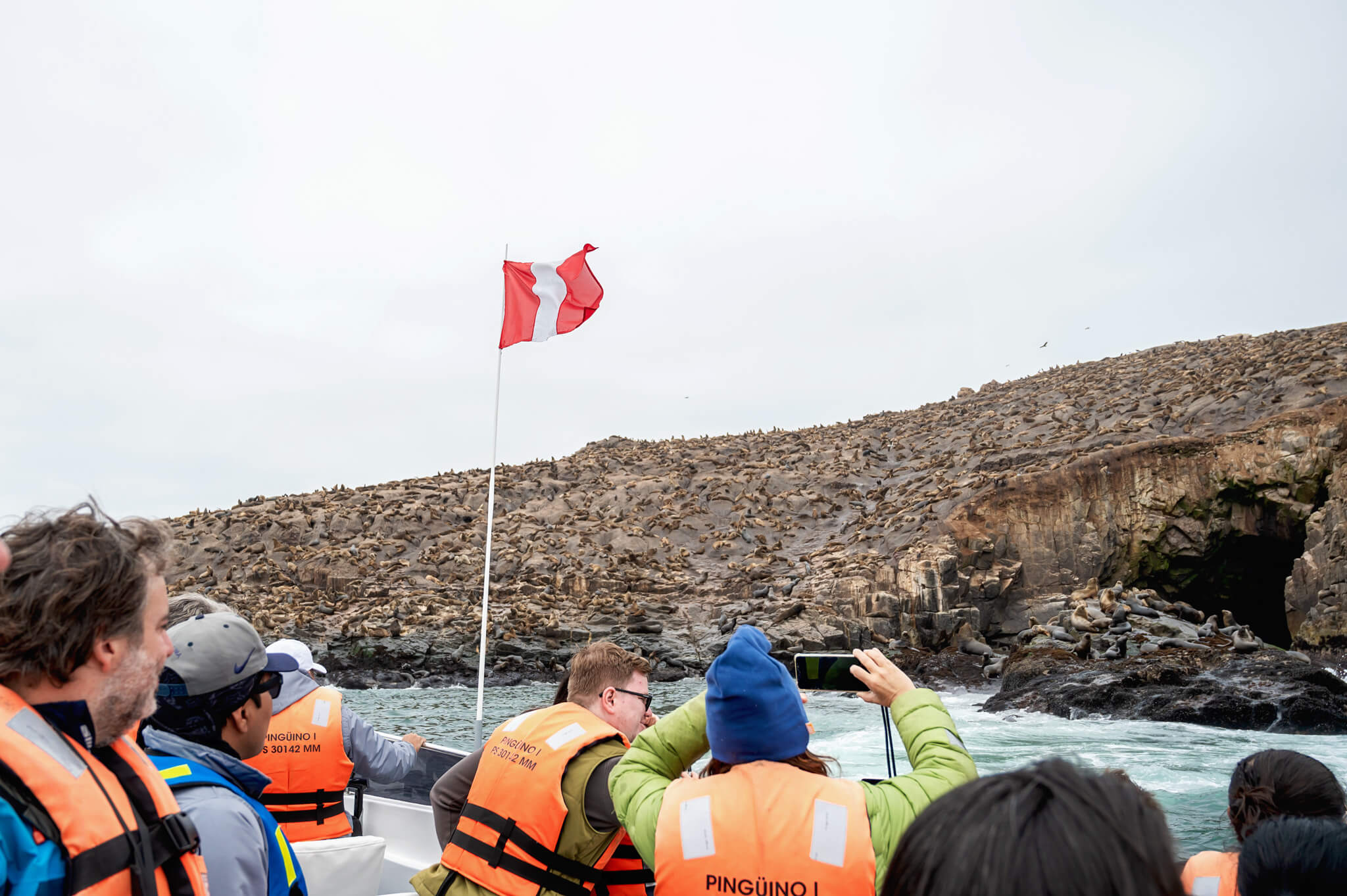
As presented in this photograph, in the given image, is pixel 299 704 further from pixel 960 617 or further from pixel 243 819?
pixel 960 617

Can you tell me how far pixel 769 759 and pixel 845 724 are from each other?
55.1 feet

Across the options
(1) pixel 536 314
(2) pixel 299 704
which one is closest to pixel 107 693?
(2) pixel 299 704

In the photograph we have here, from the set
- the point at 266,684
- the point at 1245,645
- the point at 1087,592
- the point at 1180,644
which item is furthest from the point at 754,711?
the point at 1087,592

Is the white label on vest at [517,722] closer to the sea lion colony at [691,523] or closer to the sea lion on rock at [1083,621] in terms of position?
→ the sea lion colony at [691,523]

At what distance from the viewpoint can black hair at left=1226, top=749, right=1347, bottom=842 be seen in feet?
7.91

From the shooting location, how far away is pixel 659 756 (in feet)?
7.86

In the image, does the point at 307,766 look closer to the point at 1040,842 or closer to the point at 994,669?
the point at 1040,842

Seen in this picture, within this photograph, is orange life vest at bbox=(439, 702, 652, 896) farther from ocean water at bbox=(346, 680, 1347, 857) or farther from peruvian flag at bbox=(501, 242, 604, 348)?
peruvian flag at bbox=(501, 242, 604, 348)

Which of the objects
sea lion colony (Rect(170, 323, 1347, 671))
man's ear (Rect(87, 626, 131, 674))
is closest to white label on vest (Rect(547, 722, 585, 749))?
man's ear (Rect(87, 626, 131, 674))

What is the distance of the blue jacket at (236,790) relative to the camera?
1895 millimetres

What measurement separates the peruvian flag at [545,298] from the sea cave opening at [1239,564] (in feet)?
73.5

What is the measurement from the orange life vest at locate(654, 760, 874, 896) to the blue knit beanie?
48 mm

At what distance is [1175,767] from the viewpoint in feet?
37.8

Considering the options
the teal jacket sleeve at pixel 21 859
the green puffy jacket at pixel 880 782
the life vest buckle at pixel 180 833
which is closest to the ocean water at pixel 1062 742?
the green puffy jacket at pixel 880 782
